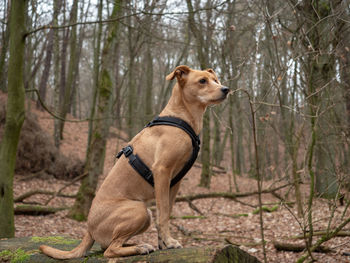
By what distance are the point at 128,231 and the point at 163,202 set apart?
488 millimetres

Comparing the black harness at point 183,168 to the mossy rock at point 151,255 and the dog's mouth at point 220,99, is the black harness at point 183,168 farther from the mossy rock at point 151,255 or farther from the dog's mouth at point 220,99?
the mossy rock at point 151,255

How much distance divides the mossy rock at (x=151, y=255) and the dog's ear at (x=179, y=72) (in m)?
1.97

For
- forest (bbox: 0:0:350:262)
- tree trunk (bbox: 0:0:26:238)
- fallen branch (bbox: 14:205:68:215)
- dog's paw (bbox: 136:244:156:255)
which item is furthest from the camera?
fallen branch (bbox: 14:205:68:215)

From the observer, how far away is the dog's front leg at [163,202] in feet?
11.7

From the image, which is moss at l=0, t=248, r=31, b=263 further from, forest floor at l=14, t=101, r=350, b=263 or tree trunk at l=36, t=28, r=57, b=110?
tree trunk at l=36, t=28, r=57, b=110

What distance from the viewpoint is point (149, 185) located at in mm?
3793

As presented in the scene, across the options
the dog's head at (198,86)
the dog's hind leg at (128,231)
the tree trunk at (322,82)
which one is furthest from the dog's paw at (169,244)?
the tree trunk at (322,82)

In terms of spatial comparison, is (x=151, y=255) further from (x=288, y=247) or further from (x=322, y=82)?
(x=322, y=82)

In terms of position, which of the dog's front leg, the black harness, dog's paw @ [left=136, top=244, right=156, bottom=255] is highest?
the black harness

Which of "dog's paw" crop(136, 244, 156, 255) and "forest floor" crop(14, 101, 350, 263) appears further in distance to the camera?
"forest floor" crop(14, 101, 350, 263)

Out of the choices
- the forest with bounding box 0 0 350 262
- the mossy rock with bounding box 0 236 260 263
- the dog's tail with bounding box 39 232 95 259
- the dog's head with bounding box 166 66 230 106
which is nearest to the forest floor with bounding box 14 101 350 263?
the forest with bounding box 0 0 350 262

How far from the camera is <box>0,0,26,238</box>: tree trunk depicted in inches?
240

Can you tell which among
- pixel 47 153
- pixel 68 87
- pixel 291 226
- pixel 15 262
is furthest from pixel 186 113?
pixel 68 87

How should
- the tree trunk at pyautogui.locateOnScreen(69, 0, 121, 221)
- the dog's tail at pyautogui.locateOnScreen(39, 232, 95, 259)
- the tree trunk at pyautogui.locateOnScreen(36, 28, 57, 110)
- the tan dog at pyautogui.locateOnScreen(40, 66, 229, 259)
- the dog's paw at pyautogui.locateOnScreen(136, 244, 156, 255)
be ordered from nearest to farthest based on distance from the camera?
the dog's paw at pyautogui.locateOnScreen(136, 244, 156, 255), the tan dog at pyautogui.locateOnScreen(40, 66, 229, 259), the dog's tail at pyautogui.locateOnScreen(39, 232, 95, 259), the tree trunk at pyautogui.locateOnScreen(69, 0, 121, 221), the tree trunk at pyautogui.locateOnScreen(36, 28, 57, 110)
